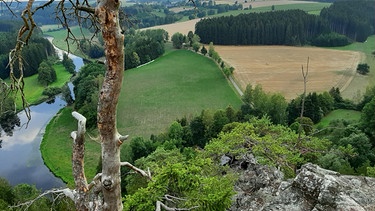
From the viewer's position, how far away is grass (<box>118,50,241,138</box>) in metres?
63.6

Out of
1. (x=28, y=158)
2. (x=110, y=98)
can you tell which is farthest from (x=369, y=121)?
(x=28, y=158)

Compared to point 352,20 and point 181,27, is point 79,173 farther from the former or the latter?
point 181,27

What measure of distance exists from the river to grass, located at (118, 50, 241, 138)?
13.7 meters

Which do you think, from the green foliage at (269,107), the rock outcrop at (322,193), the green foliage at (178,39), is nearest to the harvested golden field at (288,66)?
the green foliage at (178,39)

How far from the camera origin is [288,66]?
3514 inches

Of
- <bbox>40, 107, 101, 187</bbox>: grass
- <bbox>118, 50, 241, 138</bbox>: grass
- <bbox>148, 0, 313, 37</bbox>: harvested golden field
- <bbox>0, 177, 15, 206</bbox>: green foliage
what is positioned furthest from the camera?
<bbox>148, 0, 313, 37</bbox>: harvested golden field

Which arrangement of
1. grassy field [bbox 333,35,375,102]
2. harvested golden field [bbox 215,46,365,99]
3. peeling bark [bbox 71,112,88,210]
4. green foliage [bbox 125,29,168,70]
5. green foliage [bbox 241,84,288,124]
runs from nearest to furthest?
peeling bark [bbox 71,112,88,210] → green foliage [bbox 241,84,288,124] → grassy field [bbox 333,35,375,102] → harvested golden field [bbox 215,46,365,99] → green foliage [bbox 125,29,168,70]

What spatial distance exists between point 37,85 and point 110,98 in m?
86.7

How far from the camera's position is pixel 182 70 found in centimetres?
9212

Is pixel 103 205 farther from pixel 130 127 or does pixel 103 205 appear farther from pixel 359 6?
pixel 359 6

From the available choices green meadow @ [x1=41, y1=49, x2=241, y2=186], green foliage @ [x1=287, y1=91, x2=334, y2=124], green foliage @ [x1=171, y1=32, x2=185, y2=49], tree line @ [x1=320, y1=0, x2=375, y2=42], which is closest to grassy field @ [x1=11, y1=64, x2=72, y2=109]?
green meadow @ [x1=41, y1=49, x2=241, y2=186]

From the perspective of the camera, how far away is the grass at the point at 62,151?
1847 inches

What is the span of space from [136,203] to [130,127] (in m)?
45.3

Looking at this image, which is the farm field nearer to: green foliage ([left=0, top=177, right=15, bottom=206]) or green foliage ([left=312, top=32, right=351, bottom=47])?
green foliage ([left=312, top=32, right=351, bottom=47])
